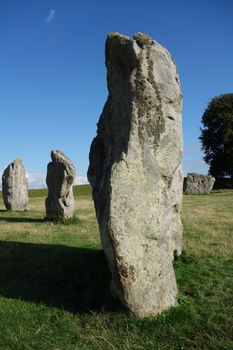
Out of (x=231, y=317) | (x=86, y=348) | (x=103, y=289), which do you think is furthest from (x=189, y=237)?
(x=86, y=348)

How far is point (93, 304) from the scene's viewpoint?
29.7 ft

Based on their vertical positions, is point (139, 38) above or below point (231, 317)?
above

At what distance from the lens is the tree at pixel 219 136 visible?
6078 cm

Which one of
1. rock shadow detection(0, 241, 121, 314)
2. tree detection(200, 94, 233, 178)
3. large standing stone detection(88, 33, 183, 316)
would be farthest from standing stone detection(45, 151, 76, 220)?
tree detection(200, 94, 233, 178)

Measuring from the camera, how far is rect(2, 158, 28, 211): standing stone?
29281 mm

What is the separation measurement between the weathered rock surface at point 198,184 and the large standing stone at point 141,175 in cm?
3588

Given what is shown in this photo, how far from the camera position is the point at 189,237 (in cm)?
1616

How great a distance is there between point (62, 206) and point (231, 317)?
47.0 ft

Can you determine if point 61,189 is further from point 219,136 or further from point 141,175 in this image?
point 219,136

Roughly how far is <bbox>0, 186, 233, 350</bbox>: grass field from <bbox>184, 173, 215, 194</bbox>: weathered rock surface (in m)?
30.2

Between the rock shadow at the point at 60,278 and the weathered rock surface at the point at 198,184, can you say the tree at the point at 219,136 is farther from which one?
the rock shadow at the point at 60,278

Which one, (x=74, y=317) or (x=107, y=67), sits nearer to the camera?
(x=74, y=317)

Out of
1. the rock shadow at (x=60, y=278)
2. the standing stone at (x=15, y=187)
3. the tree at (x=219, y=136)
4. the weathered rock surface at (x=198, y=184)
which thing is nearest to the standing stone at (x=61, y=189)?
the rock shadow at (x=60, y=278)

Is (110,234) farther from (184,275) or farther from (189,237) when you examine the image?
(189,237)
